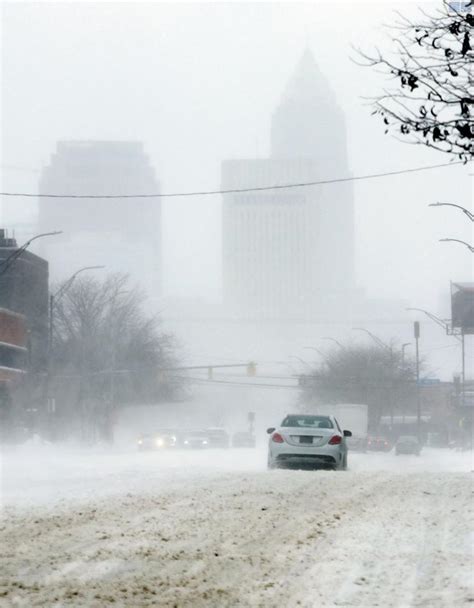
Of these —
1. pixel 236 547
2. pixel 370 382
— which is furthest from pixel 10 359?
pixel 236 547

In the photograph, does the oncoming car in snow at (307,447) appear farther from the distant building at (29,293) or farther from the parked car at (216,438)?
the distant building at (29,293)

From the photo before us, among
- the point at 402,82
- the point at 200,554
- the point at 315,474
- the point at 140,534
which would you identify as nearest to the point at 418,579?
the point at 200,554

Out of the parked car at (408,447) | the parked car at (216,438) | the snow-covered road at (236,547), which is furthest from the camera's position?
the parked car at (216,438)

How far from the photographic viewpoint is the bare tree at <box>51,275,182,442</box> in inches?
3487

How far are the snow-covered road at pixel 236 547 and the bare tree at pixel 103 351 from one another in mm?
62037

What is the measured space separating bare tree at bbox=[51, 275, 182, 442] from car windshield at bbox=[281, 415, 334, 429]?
50280 millimetres

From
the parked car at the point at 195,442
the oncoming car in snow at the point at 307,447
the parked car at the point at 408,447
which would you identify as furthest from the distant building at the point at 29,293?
the oncoming car in snow at the point at 307,447

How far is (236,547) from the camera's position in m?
12.7

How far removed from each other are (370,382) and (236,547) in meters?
105

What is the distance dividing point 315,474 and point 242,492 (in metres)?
6.06

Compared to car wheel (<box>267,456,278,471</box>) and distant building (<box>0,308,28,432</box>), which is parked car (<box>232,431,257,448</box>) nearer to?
distant building (<box>0,308,28,432</box>)

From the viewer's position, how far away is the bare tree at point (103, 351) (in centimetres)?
8856

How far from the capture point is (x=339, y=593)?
1002 cm

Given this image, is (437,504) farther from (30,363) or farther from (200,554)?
(30,363)
